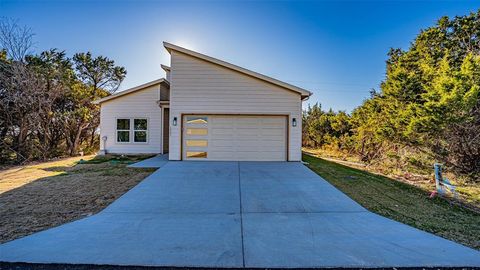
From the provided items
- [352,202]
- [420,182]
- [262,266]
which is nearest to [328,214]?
[352,202]

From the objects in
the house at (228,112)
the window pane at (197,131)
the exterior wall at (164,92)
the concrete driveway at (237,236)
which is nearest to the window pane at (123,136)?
the exterior wall at (164,92)

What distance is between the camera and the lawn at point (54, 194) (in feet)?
13.6

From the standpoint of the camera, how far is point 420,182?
8836 millimetres

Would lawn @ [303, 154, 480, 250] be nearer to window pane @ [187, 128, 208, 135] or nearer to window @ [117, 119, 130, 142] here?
window pane @ [187, 128, 208, 135]

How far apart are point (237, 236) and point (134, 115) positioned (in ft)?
39.4

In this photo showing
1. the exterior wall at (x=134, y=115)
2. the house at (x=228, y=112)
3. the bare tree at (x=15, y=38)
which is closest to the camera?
the house at (x=228, y=112)

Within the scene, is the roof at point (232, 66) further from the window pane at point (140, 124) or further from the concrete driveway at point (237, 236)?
the concrete driveway at point (237, 236)

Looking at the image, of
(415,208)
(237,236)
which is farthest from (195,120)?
(415,208)

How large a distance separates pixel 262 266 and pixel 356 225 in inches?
92.4

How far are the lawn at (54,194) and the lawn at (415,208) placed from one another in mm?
6513

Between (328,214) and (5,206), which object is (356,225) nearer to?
(328,214)

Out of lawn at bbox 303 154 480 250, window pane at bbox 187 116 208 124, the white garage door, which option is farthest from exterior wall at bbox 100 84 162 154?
lawn at bbox 303 154 480 250

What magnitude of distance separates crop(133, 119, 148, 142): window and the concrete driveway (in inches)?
318

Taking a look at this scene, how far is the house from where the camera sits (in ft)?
33.9
